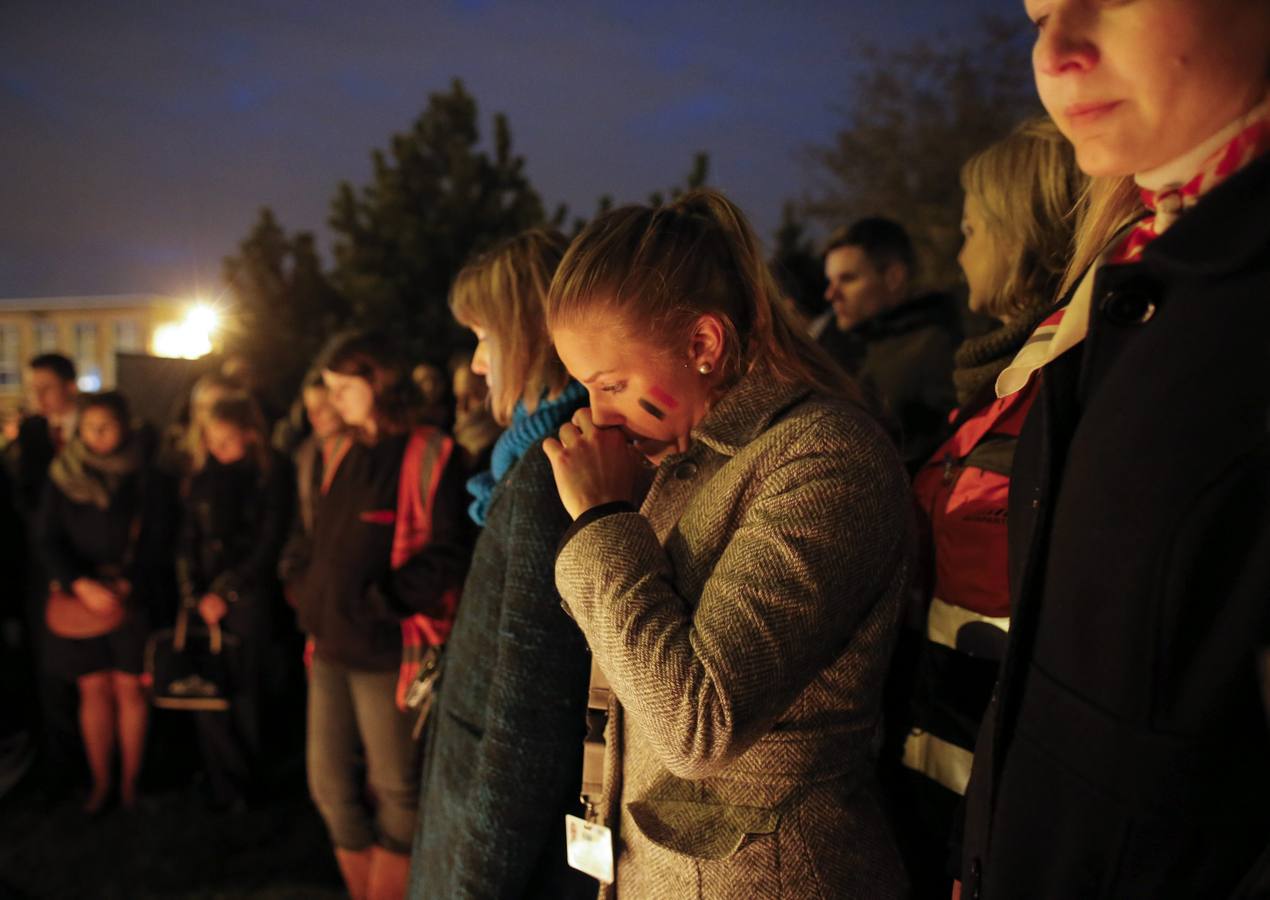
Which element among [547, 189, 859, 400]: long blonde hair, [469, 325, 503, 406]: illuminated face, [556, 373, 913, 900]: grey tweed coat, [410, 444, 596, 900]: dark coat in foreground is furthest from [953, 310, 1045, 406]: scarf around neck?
[469, 325, 503, 406]: illuminated face

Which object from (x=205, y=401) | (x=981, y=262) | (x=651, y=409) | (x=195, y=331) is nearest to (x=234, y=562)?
(x=205, y=401)

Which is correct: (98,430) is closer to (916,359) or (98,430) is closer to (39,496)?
(39,496)

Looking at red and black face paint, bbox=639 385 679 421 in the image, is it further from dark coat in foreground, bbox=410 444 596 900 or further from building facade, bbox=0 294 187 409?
building facade, bbox=0 294 187 409

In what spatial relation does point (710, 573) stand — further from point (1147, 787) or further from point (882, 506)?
point (1147, 787)

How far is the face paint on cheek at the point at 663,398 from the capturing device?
53.6 inches

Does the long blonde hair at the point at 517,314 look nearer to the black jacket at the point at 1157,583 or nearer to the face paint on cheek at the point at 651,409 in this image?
the face paint on cheek at the point at 651,409

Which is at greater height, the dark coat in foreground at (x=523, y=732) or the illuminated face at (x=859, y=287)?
the illuminated face at (x=859, y=287)

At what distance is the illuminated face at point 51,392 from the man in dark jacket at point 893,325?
15.1 ft

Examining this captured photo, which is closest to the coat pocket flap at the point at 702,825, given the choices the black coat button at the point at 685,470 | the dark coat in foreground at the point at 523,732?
the dark coat in foreground at the point at 523,732

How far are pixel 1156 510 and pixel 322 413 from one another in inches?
166

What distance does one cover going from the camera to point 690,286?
4.41 feet

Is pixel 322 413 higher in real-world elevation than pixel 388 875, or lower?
higher

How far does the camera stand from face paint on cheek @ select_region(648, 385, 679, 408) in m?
1.36

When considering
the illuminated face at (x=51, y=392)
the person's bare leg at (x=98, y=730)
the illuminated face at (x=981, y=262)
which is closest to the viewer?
the illuminated face at (x=981, y=262)
